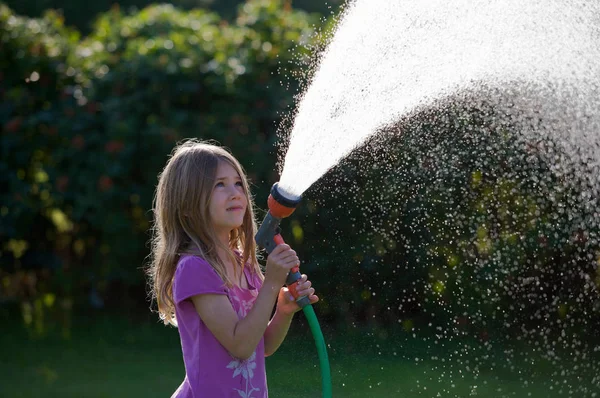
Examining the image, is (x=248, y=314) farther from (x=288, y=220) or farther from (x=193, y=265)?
(x=288, y=220)

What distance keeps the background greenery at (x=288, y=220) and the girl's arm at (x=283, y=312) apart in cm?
150

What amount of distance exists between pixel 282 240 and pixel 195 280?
0.29 m

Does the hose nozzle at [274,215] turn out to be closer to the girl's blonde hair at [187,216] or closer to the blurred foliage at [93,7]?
the girl's blonde hair at [187,216]

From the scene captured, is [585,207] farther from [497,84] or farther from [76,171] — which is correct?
[76,171]

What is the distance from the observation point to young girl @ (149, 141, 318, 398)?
2617 millimetres

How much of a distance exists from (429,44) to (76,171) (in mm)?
3292

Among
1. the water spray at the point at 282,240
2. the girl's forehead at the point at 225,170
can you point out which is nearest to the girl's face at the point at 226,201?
the girl's forehead at the point at 225,170

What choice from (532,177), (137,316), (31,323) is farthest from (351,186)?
(31,323)

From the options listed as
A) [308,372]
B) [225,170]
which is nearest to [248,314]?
[225,170]

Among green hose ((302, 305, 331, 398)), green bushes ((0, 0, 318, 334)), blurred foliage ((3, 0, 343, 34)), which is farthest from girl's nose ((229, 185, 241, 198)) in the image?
blurred foliage ((3, 0, 343, 34))

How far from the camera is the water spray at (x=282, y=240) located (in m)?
2.63

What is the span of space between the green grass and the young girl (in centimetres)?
152

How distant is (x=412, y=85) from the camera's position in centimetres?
407

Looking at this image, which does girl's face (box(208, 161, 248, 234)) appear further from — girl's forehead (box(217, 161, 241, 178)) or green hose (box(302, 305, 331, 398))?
green hose (box(302, 305, 331, 398))
